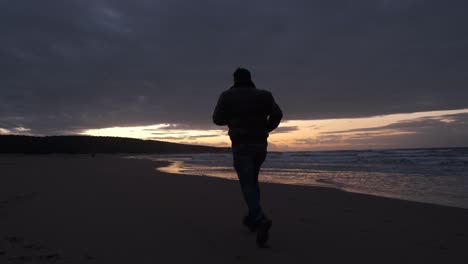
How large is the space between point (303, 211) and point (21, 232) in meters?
4.01

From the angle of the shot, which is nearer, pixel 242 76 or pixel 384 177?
pixel 242 76

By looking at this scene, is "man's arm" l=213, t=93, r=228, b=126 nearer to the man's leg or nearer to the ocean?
the man's leg

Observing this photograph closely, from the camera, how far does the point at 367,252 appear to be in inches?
144

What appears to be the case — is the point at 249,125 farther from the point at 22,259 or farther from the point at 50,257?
the point at 22,259

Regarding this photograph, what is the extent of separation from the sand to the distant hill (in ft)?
262

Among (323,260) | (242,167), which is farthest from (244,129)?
(323,260)

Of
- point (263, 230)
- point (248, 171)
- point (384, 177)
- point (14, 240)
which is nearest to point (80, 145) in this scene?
point (384, 177)

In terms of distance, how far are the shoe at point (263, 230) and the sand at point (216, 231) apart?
0.10 m

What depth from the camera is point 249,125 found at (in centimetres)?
409

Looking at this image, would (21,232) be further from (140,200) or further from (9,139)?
(9,139)

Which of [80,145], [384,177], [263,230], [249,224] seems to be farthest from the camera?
[80,145]

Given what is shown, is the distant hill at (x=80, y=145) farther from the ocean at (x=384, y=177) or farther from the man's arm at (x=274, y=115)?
the man's arm at (x=274, y=115)

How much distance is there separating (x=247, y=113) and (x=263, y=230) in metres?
1.25

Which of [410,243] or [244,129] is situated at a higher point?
[244,129]
